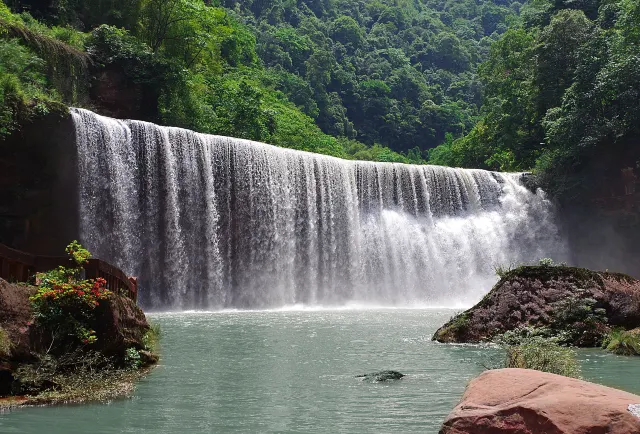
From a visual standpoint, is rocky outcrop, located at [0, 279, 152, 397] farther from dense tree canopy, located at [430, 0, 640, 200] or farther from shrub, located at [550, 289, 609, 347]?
dense tree canopy, located at [430, 0, 640, 200]

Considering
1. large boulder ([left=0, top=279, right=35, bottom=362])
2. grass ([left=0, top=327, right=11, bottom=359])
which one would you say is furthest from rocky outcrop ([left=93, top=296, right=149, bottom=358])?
grass ([left=0, top=327, right=11, bottom=359])

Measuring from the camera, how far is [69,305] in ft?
33.1

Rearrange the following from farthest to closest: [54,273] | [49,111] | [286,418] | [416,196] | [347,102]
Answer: [347,102], [416,196], [49,111], [54,273], [286,418]

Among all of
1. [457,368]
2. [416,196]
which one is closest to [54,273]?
[457,368]

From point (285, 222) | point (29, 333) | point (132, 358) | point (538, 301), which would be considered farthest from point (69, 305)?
point (285, 222)

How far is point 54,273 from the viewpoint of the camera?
10812mm

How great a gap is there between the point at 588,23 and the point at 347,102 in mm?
44588

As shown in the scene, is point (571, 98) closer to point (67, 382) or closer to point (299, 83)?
point (67, 382)

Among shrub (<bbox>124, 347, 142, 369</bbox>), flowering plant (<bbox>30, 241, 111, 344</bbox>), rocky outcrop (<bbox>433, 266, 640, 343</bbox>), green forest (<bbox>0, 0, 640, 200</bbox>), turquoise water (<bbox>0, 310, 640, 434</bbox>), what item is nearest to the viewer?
turquoise water (<bbox>0, 310, 640, 434</bbox>)

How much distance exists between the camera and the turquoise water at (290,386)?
8.12m

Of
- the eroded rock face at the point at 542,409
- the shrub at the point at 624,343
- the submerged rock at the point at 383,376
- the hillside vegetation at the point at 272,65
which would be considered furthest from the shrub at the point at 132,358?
the hillside vegetation at the point at 272,65

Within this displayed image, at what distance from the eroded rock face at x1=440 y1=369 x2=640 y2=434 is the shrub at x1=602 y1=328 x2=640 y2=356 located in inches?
335

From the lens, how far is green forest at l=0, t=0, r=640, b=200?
3278cm

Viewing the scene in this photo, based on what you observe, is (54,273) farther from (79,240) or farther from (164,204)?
(164,204)
